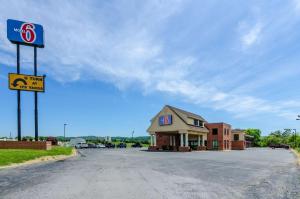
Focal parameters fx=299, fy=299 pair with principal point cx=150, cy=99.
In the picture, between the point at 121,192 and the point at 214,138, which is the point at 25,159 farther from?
the point at 214,138

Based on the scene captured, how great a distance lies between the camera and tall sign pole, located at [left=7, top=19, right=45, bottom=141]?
34.1 m

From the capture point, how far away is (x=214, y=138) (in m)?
71.8

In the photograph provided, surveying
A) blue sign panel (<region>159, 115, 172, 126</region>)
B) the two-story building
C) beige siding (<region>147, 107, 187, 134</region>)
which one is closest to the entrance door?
the two-story building

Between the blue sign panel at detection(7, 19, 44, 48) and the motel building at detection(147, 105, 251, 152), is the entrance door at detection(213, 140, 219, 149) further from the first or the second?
the blue sign panel at detection(7, 19, 44, 48)

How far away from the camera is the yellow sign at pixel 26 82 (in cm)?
3394

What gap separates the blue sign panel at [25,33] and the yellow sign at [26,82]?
400cm

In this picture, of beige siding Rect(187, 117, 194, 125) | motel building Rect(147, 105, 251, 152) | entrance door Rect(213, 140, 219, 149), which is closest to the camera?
motel building Rect(147, 105, 251, 152)

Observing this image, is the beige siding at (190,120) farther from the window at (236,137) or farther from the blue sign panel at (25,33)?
the blue sign panel at (25,33)

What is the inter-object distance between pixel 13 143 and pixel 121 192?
25783 millimetres

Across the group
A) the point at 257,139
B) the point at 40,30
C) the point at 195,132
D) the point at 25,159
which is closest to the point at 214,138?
the point at 195,132

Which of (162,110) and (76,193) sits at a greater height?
(162,110)

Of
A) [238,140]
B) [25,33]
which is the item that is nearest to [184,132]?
[25,33]

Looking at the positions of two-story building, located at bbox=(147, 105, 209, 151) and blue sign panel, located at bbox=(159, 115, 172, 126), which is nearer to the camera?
two-story building, located at bbox=(147, 105, 209, 151)

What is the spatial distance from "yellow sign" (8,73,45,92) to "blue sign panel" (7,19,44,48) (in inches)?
157
